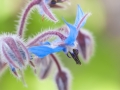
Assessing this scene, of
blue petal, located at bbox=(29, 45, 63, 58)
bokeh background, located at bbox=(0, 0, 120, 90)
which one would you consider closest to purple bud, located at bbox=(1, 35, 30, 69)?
blue petal, located at bbox=(29, 45, 63, 58)

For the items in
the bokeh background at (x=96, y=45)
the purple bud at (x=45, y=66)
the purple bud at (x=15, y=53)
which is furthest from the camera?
the bokeh background at (x=96, y=45)

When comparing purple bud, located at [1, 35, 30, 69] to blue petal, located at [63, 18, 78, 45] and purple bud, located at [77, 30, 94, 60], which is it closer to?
blue petal, located at [63, 18, 78, 45]

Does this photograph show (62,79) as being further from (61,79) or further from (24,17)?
(24,17)

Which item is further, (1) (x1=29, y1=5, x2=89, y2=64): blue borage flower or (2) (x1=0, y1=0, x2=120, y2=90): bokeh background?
(2) (x1=0, y1=0, x2=120, y2=90): bokeh background

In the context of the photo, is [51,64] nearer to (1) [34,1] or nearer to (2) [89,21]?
(1) [34,1]

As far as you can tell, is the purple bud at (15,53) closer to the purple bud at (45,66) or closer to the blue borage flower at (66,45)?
the blue borage flower at (66,45)

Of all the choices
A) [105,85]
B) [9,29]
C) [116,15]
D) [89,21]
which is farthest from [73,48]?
[116,15]

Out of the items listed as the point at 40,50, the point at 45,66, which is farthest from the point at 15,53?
the point at 45,66

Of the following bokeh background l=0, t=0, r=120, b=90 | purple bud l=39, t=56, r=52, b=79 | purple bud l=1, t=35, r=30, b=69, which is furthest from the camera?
bokeh background l=0, t=0, r=120, b=90

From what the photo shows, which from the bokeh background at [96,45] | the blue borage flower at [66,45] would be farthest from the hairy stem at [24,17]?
the bokeh background at [96,45]
